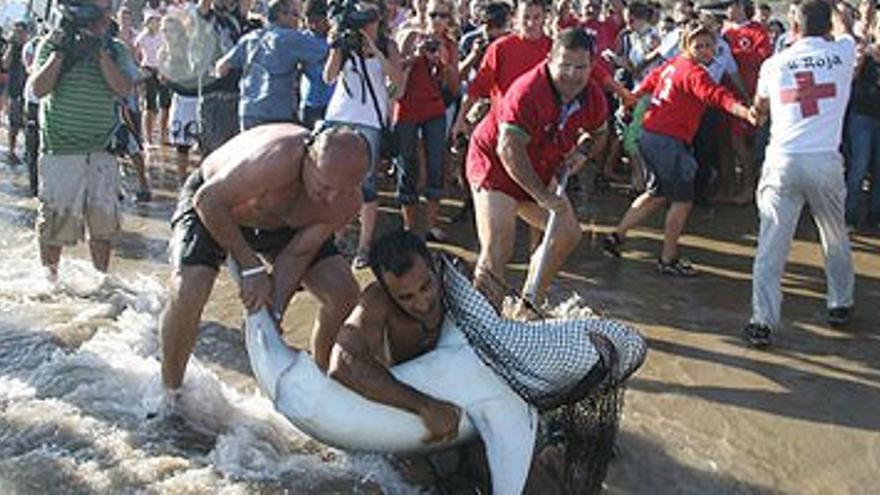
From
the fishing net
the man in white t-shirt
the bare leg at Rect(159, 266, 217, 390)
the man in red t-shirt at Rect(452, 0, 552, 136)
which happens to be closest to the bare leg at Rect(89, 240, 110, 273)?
the bare leg at Rect(159, 266, 217, 390)

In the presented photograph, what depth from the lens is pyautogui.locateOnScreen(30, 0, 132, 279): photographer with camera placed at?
5.77m

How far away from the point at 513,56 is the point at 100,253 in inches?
120

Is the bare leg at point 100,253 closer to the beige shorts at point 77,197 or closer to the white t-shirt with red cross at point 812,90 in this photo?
the beige shorts at point 77,197

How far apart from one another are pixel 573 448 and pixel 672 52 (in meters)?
5.90

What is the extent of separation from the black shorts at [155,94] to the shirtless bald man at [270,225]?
7120mm

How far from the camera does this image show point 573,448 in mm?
3916

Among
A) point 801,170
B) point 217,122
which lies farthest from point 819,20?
point 217,122

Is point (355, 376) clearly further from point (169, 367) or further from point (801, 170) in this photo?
point (801, 170)

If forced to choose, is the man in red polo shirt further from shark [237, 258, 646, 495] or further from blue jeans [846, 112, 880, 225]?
blue jeans [846, 112, 880, 225]

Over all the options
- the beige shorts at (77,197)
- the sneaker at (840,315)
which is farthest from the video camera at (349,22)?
the sneaker at (840,315)

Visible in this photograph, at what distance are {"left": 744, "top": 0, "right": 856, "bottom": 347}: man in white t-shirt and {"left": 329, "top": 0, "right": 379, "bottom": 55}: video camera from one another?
8.41ft

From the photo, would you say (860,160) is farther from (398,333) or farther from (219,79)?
(398,333)

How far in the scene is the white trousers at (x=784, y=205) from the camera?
579cm

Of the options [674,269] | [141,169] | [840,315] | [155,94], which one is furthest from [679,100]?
[155,94]
